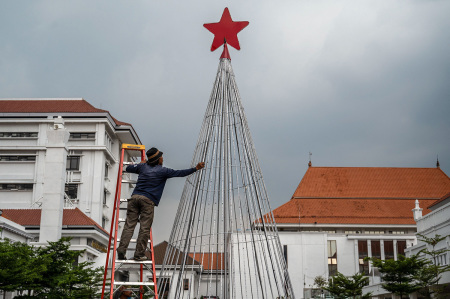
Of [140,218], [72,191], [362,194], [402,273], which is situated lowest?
[140,218]

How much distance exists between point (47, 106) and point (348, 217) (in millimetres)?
22543

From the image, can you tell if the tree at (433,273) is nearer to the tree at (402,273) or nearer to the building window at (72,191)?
the tree at (402,273)

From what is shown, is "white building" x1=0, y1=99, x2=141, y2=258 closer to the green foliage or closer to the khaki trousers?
the green foliage

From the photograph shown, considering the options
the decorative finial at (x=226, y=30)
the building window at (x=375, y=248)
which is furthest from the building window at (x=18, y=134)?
the decorative finial at (x=226, y=30)

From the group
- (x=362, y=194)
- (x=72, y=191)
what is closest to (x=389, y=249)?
(x=362, y=194)

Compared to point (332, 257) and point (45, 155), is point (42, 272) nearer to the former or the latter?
point (45, 155)

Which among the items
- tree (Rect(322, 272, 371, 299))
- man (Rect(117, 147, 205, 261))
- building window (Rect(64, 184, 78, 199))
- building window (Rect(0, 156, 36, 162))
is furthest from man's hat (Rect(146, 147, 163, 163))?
building window (Rect(0, 156, 36, 162))

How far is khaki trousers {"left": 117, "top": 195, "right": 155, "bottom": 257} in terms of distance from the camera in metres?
4.58

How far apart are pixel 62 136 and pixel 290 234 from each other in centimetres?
2398

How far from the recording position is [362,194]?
4312 centimetres

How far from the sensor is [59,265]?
53.6 feet

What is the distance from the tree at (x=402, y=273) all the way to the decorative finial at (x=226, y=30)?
17.0 m

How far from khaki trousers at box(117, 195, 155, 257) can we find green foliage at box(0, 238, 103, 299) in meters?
9.93

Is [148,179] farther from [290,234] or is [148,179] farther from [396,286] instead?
[290,234]
